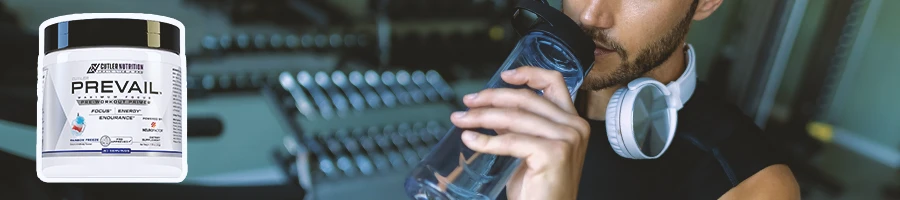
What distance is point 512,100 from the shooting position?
1.99ft

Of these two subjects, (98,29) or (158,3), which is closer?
(98,29)

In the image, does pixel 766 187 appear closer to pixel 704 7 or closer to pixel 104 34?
pixel 704 7

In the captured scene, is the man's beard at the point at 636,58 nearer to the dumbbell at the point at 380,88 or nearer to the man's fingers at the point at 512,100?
the man's fingers at the point at 512,100

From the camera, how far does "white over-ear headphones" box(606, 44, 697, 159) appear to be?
2.54 feet

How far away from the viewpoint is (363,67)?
1.40 metres

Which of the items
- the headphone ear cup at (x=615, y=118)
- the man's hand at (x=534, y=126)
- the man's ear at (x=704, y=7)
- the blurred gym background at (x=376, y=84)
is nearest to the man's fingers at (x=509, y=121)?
the man's hand at (x=534, y=126)

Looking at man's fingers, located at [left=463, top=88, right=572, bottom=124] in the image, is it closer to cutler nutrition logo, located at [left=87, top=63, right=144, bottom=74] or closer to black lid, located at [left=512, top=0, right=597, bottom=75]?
black lid, located at [left=512, top=0, right=597, bottom=75]

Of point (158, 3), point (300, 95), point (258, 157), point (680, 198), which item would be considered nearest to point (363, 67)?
point (300, 95)

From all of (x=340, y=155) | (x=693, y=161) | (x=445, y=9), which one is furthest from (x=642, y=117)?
(x=445, y=9)

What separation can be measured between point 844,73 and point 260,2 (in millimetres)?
1418

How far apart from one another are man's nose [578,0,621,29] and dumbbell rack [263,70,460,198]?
25.0 inches

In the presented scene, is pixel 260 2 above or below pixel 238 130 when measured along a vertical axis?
above

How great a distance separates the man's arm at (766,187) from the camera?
86cm

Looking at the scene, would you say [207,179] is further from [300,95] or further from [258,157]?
[300,95]
